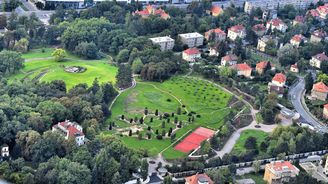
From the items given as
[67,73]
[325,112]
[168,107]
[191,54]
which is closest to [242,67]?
[191,54]

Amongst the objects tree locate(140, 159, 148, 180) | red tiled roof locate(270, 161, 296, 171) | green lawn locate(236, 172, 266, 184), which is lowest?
green lawn locate(236, 172, 266, 184)

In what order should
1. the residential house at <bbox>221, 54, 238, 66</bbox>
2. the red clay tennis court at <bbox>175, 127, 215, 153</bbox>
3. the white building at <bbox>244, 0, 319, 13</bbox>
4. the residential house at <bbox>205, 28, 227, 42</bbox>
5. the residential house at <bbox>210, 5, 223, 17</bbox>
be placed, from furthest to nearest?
1. the white building at <bbox>244, 0, 319, 13</bbox>
2. the residential house at <bbox>210, 5, 223, 17</bbox>
3. the residential house at <bbox>205, 28, 227, 42</bbox>
4. the residential house at <bbox>221, 54, 238, 66</bbox>
5. the red clay tennis court at <bbox>175, 127, 215, 153</bbox>

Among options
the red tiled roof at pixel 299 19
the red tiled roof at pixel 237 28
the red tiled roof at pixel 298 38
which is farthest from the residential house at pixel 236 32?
the red tiled roof at pixel 299 19

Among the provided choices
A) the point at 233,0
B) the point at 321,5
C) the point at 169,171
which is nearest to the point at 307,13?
the point at 321,5

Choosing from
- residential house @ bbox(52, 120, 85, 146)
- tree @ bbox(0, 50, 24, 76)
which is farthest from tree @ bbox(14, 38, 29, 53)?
residential house @ bbox(52, 120, 85, 146)

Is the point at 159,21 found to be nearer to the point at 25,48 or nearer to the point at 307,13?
the point at 25,48

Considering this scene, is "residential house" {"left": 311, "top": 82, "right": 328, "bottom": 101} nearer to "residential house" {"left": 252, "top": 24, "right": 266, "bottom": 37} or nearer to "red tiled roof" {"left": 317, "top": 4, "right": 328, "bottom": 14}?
"residential house" {"left": 252, "top": 24, "right": 266, "bottom": 37}

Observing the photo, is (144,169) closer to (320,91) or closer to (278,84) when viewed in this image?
(278,84)
